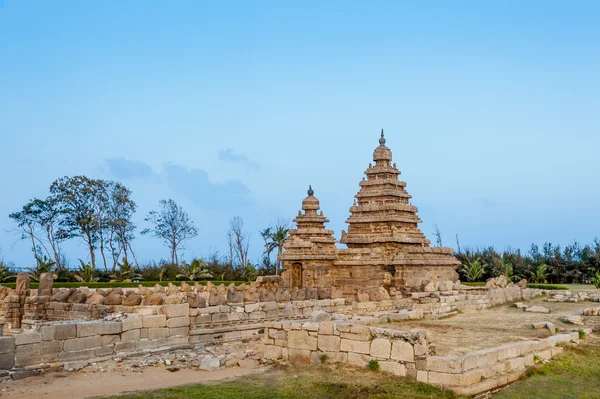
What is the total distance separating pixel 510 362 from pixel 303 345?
3413 mm

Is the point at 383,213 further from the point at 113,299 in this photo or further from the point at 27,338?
the point at 27,338

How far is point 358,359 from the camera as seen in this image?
380 inches

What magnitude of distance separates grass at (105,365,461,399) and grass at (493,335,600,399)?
4.15 feet

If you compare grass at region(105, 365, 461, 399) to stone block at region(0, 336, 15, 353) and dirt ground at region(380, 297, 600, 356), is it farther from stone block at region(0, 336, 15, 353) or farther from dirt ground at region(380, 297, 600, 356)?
stone block at region(0, 336, 15, 353)

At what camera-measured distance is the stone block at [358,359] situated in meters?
9.53

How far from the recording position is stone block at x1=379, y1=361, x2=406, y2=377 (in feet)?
29.6

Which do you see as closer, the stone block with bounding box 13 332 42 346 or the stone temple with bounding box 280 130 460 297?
the stone block with bounding box 13 332 42 346

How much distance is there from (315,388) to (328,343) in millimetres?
1534

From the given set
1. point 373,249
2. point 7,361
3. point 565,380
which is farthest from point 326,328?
point 373,249

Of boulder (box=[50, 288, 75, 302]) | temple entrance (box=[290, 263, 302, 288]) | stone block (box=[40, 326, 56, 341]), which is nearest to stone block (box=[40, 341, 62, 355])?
stone block (box=[40, 326, 56, 341])

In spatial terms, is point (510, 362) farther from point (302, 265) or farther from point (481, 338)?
point (302, 265)

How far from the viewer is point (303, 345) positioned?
1036cm

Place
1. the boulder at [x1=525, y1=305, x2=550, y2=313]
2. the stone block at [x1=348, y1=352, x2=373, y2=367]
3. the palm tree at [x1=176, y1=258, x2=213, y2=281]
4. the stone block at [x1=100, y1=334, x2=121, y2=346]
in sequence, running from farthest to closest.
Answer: the palm tree at [x1=176, y1=258, x2=213, y2=281] < the boulder at [x1=525, y1=305, x2=550, y2=313] < the stone block at [x1=100, y1=334, x2=121, y2=346] < the stone block at [x1=348, y1=352, x2=373, y2=367]

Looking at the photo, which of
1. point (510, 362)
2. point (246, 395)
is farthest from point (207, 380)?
point (510, 362)
